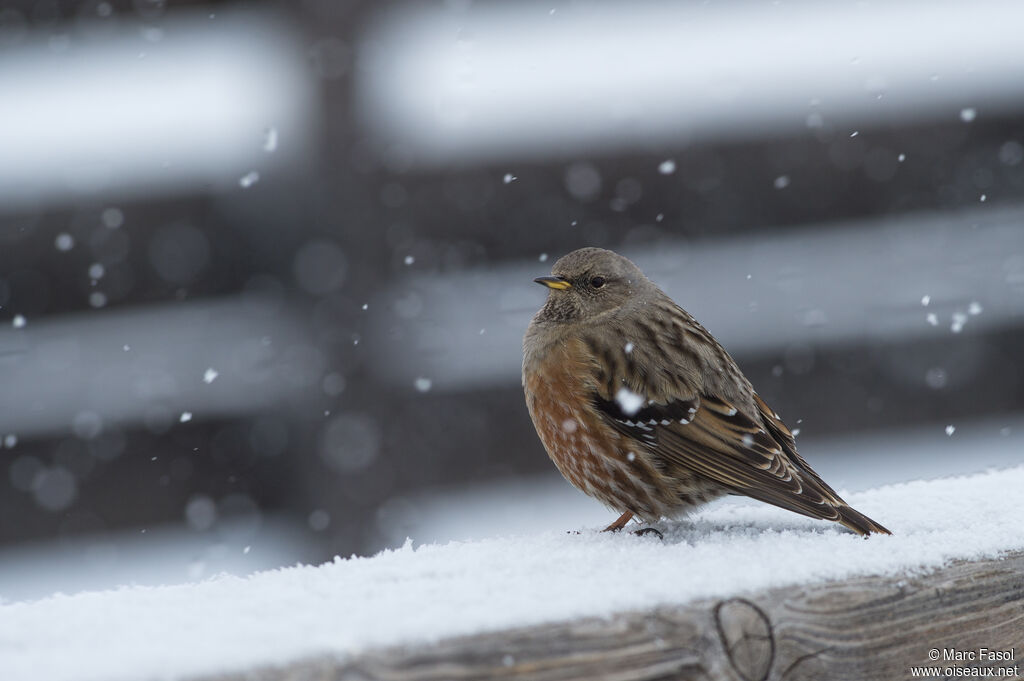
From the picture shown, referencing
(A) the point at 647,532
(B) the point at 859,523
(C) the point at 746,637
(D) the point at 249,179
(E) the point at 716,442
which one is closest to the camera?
(C) the point at 746,637

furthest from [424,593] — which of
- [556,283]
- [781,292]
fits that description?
[781,292]

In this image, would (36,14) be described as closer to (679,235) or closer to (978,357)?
(679,235)

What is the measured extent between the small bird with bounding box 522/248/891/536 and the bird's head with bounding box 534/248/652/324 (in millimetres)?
112

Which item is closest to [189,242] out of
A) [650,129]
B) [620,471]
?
[650,129]

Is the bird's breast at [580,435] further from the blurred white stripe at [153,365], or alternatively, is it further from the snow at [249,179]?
the snow at [249,179]

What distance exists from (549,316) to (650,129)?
132 centimetres

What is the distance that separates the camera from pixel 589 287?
2531mm

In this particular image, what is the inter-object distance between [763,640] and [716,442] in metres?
0.88

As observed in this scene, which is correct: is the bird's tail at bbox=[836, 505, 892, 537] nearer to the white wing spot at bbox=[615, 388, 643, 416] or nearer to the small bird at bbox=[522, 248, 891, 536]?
the small bird at bbox=[522, 248, 891, 536]

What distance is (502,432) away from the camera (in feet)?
11.3

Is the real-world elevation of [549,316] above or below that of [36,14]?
below

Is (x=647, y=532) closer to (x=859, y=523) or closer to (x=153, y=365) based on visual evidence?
(x=859, y=523)

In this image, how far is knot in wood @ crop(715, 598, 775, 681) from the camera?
116cm

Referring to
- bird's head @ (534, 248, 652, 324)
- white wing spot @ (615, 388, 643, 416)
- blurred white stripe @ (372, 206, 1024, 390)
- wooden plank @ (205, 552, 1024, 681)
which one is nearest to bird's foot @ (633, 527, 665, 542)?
white wing spot @ (615, 388, 643, 416)
